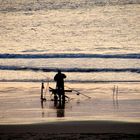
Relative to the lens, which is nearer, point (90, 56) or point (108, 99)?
point (108, 99)

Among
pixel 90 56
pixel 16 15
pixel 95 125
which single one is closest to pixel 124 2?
pixel 16 15

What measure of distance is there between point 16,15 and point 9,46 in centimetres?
2337

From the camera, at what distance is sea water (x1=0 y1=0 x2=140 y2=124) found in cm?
3366

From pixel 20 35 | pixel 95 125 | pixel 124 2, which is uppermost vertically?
pixel 124 2

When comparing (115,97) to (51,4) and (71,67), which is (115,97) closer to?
(71,67)

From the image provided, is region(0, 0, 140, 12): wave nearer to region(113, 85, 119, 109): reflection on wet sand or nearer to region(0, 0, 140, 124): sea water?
region(0, 0, 140, 124): sea water

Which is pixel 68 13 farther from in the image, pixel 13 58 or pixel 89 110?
pixel 89 110

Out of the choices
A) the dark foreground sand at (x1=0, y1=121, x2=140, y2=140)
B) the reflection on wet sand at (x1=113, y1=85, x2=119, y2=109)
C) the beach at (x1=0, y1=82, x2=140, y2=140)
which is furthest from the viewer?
the reflection on wet sand at (x1=113, y1=85, x2=119, y2=109)

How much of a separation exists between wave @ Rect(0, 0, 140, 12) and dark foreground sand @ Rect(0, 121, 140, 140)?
6367cm

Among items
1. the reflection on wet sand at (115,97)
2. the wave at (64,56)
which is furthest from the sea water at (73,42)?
the reflection on wet sand at (115,97)

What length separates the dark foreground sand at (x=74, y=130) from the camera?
1458cm

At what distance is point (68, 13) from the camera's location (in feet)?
249

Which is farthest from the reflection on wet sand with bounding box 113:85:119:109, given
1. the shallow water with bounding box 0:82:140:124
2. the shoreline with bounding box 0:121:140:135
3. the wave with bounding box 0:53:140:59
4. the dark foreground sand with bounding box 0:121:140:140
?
the wave with bounding box 0:53:140:59

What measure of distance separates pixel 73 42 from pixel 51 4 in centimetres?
2895
